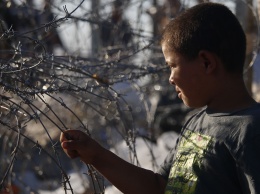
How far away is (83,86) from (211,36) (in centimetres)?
118

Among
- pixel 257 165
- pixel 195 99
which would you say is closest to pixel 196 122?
pixel 195 99

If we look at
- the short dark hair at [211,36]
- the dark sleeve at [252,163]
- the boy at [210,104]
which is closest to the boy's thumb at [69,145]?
the boy at [210,104]

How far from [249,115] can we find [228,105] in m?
0.12

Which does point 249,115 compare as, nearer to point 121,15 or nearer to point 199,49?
point 199,49

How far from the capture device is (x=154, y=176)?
9.24ft

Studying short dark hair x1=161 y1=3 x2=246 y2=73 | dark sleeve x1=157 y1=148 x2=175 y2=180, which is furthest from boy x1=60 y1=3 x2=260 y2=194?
dark sleeve x1=157 y1=148 x2=175 y2=180

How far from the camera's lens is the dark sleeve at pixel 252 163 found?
235 cm

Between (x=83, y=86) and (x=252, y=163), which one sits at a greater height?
(x=83, y=86)

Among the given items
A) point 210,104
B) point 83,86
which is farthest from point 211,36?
point 83,86

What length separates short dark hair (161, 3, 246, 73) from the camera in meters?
2.50

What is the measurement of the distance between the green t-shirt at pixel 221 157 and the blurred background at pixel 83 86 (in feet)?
1.20

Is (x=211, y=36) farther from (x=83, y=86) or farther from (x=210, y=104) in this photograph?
(x=83, y=86)

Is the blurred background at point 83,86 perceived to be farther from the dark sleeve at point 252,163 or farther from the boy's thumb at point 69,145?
the dark sleeve at point 252,163

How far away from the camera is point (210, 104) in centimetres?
260
